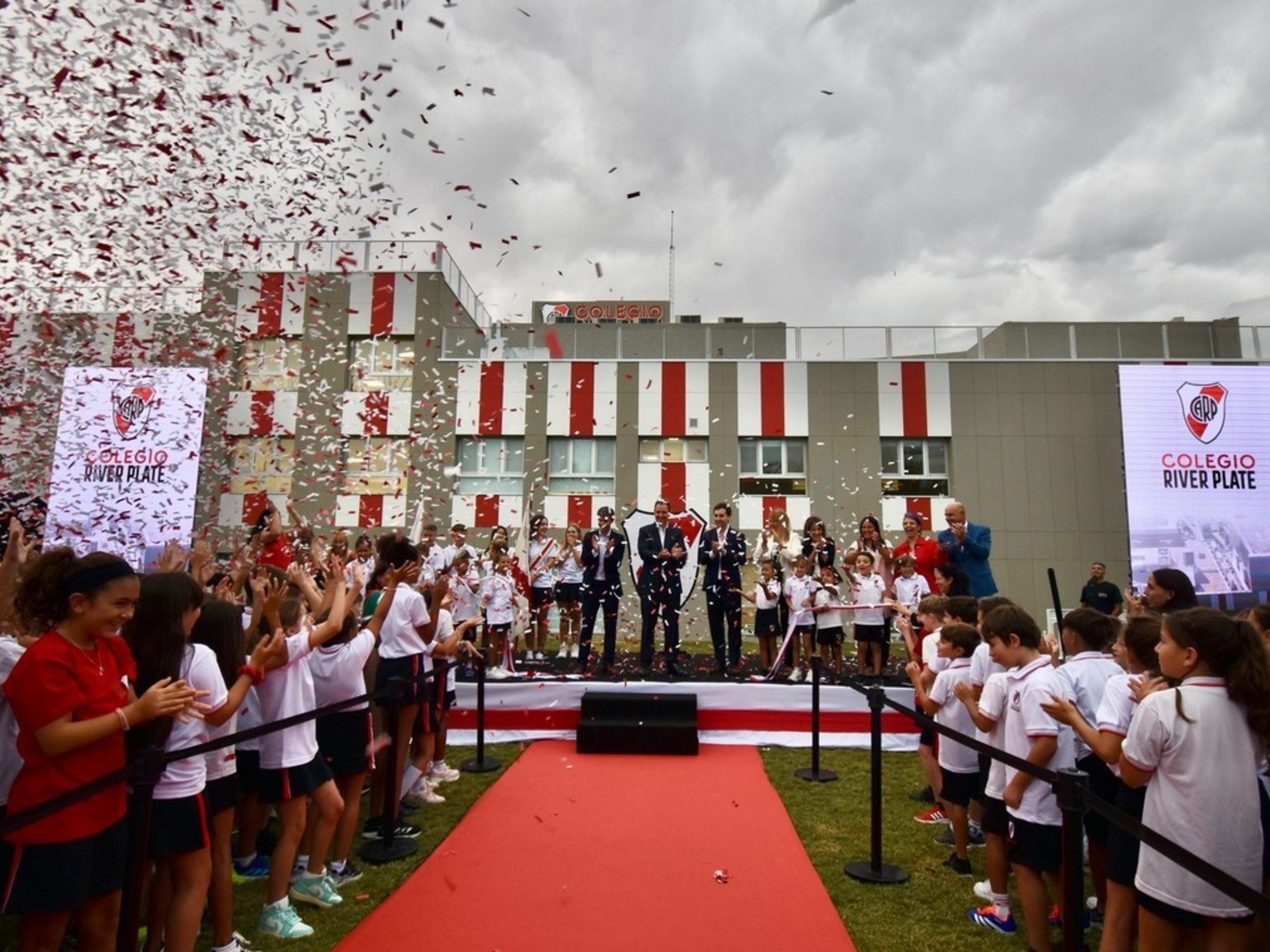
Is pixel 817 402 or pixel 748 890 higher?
pixel 817 402

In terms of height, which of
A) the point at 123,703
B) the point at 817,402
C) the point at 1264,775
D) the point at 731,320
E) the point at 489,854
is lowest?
the point at 489,854

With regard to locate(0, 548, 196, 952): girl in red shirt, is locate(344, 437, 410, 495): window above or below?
above

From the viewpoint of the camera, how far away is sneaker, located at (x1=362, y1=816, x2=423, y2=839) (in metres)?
5.17

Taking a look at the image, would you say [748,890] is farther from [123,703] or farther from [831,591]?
[831,591]

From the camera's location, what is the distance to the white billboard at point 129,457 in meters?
15.4

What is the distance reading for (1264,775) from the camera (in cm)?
269

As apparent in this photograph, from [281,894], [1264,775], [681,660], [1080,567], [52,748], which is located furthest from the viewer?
[1080,567]

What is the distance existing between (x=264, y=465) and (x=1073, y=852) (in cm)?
1725

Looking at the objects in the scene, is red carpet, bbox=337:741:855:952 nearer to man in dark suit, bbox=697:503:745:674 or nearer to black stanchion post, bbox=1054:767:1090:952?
black stanchion post, bbox=1054:767:1090:952

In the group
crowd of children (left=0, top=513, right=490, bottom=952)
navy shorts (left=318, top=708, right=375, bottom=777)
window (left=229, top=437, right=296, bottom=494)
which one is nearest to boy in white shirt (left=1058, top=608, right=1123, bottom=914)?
crowd of children (left=0, top=513, right=490, bottom=952)

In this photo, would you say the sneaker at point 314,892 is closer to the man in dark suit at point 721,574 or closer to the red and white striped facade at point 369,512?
the man in dark suit at point 721,574

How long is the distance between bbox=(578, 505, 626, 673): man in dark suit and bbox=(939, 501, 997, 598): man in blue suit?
4121mm

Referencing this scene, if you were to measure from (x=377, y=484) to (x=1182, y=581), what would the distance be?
15.5m

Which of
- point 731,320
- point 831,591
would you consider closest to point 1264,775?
point 831,591
